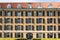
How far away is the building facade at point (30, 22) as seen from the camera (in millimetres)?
64875

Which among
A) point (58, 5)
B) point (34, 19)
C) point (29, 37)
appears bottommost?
point (29, 37)

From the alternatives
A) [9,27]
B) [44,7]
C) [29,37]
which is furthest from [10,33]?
[44,7]

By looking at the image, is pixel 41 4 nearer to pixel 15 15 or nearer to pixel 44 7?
pixel 44 7

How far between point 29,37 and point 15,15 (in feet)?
25.8

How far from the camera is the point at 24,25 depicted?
65.1 meters

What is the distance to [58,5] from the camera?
66.9 meters

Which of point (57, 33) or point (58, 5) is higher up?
point (58, 5)

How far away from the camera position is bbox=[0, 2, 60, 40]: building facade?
64.9 metres

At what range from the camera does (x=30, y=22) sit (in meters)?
65.3

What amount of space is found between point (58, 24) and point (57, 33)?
8.96 feet

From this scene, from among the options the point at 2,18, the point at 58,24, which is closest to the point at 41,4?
the point at 58,24

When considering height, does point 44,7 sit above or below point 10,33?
above

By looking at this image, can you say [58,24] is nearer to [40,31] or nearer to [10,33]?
[40,31]

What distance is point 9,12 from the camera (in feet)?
217
